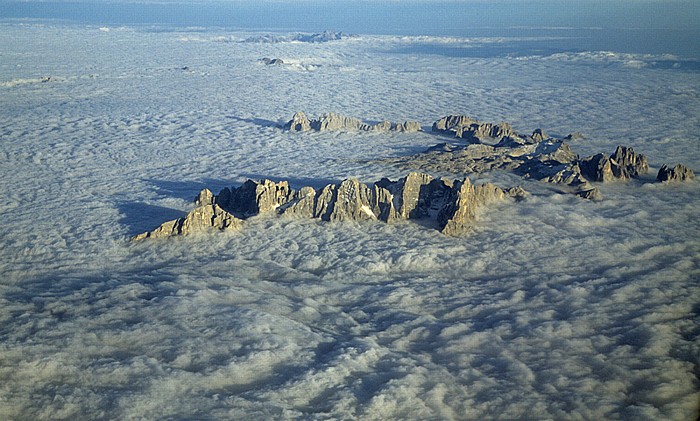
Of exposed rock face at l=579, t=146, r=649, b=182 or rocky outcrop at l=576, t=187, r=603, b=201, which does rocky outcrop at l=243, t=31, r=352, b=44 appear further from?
rocky outcrop at l=576, t=187, r=603, b=201

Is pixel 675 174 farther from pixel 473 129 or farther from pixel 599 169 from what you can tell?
pixel 473 129

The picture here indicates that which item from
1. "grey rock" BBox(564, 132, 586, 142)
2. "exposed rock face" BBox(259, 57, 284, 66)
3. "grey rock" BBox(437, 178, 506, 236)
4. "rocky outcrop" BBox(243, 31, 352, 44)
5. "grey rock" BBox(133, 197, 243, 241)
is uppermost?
"rocky outcrop" BBox(243, 31, 352, 44)

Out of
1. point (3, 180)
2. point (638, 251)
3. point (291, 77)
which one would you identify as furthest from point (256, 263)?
point (291, 77)

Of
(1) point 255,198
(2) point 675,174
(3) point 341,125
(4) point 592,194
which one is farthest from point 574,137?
(1) point 255,198

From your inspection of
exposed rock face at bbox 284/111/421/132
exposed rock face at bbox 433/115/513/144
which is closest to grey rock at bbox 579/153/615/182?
exposed rock face at bbox 433/115/513/144

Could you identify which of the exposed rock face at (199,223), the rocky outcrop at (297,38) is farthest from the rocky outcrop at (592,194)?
the rocky outcrop at (297,38)

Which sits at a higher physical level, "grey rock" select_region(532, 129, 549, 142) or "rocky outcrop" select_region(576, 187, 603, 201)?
"grey rock" select_region(532, 129, 549, 142)
